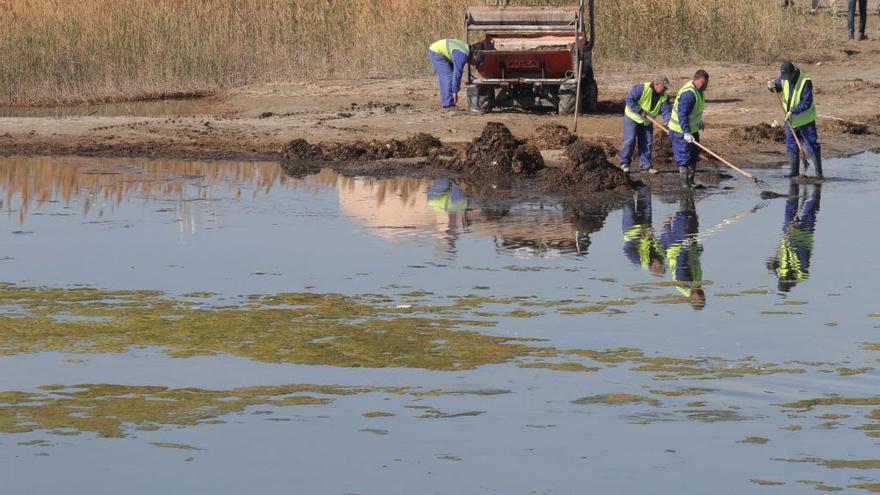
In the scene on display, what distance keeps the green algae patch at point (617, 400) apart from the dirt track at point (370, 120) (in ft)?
45.4

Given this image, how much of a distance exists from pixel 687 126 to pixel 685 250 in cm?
453

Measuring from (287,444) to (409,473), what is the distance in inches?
34.4

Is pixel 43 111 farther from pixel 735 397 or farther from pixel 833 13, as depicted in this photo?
pixel 735 397

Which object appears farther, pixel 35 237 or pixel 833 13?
pixel 833 13

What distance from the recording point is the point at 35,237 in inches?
675

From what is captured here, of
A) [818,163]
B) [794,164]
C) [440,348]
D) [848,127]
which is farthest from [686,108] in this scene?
[440,348]

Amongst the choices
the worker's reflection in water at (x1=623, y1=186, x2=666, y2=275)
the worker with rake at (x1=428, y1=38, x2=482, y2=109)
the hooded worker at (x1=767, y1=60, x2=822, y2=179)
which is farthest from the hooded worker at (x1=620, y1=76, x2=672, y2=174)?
the worker with rake at (x1=428, y1=38, x2=482, y2=109)

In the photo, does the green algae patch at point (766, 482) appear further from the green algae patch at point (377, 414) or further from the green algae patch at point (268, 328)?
the green algae patch at point (268, 328)

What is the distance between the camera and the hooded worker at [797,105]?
2066cm

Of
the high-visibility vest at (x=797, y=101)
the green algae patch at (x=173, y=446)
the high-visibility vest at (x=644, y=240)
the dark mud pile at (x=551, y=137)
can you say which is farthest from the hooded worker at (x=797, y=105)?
the green algae patch at (x=173, y=446)

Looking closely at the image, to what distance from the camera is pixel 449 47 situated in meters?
27.2

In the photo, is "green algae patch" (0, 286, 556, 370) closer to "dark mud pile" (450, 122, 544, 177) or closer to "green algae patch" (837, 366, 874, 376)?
"green algae patch" (837, 366, 874, 376)

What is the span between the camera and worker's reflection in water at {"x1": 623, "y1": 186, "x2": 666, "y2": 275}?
1530 centimetres

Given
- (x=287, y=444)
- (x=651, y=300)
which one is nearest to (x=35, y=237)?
(x=651, y=300)
